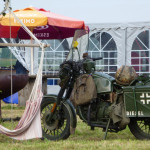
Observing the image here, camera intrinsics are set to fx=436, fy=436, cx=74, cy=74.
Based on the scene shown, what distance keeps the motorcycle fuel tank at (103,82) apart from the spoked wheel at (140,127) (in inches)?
18.0

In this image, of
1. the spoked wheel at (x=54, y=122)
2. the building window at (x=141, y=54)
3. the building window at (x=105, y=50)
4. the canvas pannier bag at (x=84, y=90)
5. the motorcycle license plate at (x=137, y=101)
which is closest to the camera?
the motorcycle license plate at (x=137, y=101)

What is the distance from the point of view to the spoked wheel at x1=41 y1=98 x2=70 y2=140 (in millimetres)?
5008

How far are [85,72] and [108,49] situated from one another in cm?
640

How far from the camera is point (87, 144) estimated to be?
4.43 metres

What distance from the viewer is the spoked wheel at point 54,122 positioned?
16.4 feet

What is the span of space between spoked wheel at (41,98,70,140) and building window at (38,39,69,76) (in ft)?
20.9

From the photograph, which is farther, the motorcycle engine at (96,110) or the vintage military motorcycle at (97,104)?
the motorcycle engine at (96,110)

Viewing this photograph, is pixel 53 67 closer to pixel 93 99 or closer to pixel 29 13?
pixel 29 13

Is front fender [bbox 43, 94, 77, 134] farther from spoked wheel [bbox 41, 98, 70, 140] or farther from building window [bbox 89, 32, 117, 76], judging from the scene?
building window [bbox 89, 32, 117, 76]

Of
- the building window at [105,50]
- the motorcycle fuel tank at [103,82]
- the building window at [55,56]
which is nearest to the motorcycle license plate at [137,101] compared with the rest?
the motorcycle fuel tank at [103,82]

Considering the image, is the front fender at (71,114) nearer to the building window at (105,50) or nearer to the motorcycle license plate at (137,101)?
the motorcycle license plate at (137,101)

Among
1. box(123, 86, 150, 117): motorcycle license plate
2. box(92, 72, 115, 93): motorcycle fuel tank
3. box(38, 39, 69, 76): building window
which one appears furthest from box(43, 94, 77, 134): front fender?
box(38, 39, 69, 76): building window

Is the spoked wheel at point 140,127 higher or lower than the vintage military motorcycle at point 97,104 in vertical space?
lower

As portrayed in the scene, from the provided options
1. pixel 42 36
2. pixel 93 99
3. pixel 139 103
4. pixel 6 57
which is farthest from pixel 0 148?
pixel 42 36
